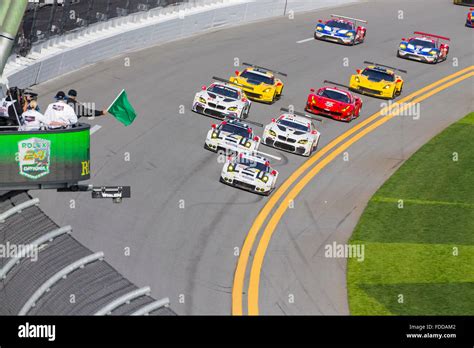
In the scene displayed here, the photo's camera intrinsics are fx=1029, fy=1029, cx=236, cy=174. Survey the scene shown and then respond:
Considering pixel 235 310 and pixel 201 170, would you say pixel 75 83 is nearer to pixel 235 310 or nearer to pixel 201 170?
pixel 201 170

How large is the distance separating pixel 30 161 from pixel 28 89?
62.0 feet

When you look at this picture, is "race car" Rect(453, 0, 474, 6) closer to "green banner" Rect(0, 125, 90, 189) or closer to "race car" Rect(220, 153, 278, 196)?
"race car" Rect(220, 153, 278, 196)

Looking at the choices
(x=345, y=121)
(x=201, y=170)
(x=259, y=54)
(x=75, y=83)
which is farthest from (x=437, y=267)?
(x=259, y=54)

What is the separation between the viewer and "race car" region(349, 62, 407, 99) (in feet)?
143

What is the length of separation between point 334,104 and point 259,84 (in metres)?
3.26

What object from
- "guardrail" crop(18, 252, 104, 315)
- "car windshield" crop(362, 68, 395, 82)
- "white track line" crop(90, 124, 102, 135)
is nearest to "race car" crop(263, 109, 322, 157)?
"white track line" crop(90, 124, 102, 135)

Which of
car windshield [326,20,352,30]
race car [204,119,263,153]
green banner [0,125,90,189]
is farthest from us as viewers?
car windshield [326,20,352,30]

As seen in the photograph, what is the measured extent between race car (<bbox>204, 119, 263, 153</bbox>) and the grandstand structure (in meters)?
13.7

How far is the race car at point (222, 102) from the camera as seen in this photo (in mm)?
37781

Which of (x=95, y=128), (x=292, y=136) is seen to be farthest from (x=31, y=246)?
(x=292, y=136)

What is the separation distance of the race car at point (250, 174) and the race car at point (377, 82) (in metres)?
12.6

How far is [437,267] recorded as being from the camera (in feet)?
87.7

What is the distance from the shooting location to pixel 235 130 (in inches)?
1364
